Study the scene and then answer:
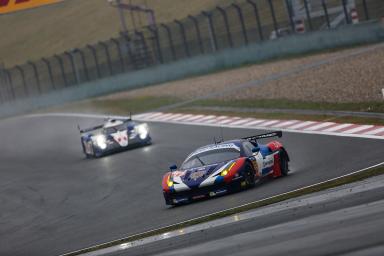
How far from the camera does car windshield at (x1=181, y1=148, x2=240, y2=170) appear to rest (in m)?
17.5

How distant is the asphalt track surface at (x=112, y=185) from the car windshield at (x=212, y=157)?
820mm

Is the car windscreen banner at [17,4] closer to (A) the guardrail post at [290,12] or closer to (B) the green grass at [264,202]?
(A) the guardrail post at [290,12]

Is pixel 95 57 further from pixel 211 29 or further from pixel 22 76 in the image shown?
pixel 211 29

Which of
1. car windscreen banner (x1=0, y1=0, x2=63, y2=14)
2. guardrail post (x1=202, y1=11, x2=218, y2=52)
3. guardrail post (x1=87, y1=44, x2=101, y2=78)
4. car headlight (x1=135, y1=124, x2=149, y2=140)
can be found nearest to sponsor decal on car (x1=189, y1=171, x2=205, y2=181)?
car headlight (x1=135, y1=124, x2=149, y2=140)

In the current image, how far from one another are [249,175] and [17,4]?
54.6ft

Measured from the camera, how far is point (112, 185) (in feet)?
71.3

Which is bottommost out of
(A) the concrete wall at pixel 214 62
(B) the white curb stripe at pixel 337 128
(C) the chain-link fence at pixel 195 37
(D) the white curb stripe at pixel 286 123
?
(B) the white curb stripe at pixel 337 128

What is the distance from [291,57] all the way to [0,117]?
21.4m

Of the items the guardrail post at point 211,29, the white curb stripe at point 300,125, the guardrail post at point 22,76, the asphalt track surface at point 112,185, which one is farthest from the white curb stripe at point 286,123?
the guardrail post at point 22,76

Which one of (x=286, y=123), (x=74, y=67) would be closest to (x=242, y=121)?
(x=286, y=123)

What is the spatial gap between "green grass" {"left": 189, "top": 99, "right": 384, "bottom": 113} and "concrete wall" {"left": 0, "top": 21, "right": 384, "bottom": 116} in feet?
23.6

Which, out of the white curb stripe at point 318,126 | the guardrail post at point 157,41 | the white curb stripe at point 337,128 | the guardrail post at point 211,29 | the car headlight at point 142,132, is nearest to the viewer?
the white curb stripe at point 337,128

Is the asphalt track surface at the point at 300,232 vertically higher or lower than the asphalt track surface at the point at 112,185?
lower

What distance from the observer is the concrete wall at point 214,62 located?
4047 centimetres
